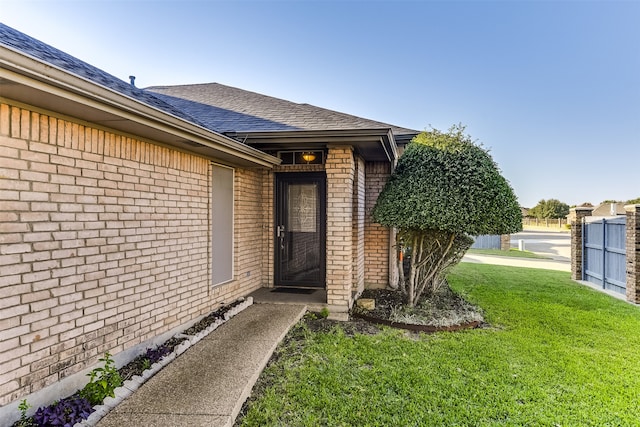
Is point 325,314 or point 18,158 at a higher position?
point 18,158

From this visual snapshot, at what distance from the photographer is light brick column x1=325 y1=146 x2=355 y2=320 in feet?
18.8

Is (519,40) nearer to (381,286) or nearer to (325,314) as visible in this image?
(381,286)

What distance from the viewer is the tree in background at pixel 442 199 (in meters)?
5.52

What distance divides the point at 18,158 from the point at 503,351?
5.72 meters

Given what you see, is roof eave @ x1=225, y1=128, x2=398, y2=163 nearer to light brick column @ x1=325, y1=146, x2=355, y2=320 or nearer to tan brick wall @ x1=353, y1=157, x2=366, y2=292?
light brick column @ x1=325, y1=146, x2=355, y2=320

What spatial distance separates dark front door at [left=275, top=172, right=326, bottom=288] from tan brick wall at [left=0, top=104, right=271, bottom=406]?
2.23 m

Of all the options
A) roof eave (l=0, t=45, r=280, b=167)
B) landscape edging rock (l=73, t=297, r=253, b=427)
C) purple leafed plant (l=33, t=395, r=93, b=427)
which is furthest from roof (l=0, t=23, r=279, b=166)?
landscape edging rock (l=73, t=297, r=253, b=427)

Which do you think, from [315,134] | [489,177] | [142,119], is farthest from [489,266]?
[142,119]

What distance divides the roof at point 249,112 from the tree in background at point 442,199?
98 centimetres

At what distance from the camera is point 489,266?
1290 centimetres

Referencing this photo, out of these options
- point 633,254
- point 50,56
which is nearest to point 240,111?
point 50,56

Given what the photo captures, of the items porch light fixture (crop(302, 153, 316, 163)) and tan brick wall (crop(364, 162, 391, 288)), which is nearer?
porch light fixture (crop(302, 153, 316, 163))

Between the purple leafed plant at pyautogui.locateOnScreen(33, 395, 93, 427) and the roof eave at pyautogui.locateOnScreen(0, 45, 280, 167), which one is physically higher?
A: the roof eave at pyautogui.locateOnScreen(0, 45, 280, 167)

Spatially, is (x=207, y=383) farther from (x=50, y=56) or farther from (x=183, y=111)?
(x=183, y=111)
